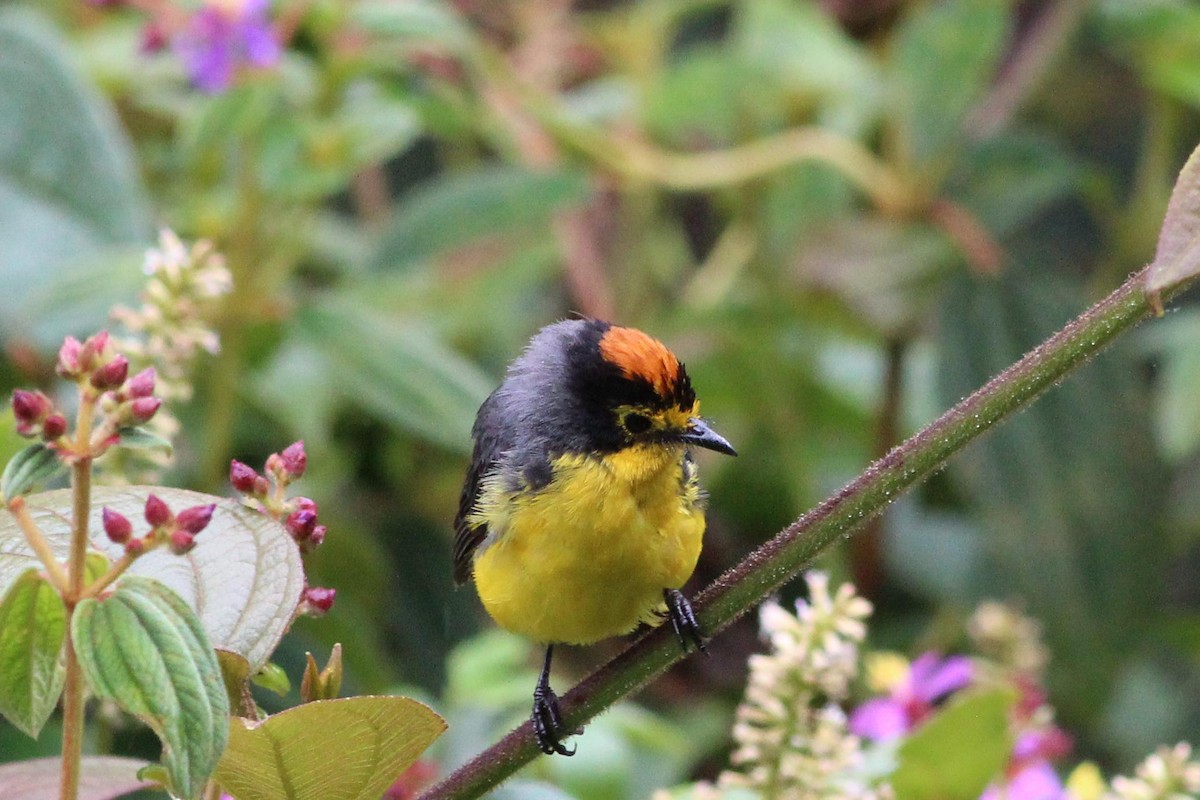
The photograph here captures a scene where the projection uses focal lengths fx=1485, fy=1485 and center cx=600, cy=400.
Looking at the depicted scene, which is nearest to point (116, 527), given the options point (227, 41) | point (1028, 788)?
point (1028, 788)

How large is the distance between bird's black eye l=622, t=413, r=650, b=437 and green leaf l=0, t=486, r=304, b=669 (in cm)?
72

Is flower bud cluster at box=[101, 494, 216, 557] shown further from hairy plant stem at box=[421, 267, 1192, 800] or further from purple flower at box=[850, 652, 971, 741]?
purple flower at box=[850, 652, 971, 741]

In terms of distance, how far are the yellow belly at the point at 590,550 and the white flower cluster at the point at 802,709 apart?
381 millimetres

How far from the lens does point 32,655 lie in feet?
2.57

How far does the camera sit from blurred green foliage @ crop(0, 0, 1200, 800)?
2141mm

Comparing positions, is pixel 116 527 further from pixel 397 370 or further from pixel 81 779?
pixel 397 370

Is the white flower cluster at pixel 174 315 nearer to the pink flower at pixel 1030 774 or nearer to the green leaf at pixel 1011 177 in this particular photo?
the pink flower at pixel 1030 774

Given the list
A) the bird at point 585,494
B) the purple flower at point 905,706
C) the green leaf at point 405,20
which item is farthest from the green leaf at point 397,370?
the purple flower at point 905,706

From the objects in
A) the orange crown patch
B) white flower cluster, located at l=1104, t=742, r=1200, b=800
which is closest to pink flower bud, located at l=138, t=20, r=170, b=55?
the orange crown patch

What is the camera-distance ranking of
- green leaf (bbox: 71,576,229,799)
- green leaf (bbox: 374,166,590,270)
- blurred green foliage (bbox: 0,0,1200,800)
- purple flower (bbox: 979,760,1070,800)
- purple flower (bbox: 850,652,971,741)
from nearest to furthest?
green leaf (bbox: 71,576,229,799)
purple flower (bbox: 979,760,1070,800)
purple flower (bbox: 850,652,971,741)
blurred green foliage (bbox: 0,0,1200,800)
green leaf (bbox: 374,166,590,270)

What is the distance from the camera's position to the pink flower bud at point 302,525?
2.93 ft

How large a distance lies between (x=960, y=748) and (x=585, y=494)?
Answer: 20.0 inches

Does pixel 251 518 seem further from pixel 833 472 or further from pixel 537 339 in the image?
pixel 833 472

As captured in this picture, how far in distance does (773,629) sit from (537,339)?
74 cm
